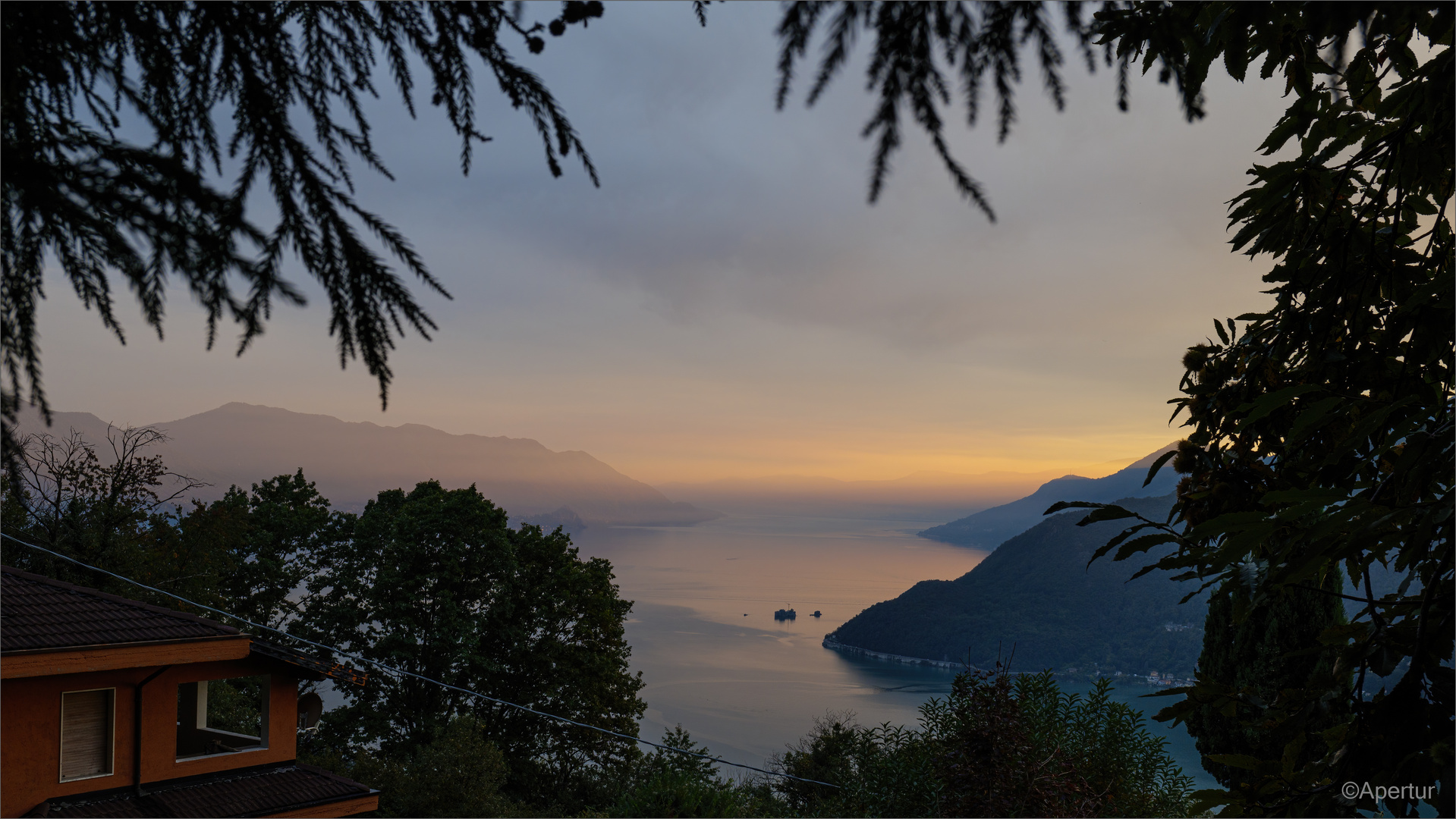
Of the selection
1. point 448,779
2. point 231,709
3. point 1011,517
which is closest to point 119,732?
point 448,779

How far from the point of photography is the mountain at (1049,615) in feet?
97.7

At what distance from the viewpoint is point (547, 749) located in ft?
58.9

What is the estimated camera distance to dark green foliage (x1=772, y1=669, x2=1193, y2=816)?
6.38m

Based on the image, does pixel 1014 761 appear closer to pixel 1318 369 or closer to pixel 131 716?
pixel 1318 369

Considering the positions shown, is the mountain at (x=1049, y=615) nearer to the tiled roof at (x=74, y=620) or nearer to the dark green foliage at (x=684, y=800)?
the dark green foliage at (x=684, y=800)

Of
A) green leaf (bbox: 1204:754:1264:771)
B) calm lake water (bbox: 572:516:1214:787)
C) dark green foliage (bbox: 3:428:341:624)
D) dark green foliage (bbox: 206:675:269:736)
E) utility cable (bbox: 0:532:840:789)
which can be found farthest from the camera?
calm lake water (bbox: 572:516:1214:787)

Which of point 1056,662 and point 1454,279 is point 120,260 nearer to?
point 1454,279

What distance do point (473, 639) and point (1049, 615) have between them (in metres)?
26.0

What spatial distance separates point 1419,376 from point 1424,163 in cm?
66

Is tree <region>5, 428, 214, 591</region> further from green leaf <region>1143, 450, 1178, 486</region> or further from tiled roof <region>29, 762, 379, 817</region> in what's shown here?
green leaf <region>1143, 450, 1178, 486</region>

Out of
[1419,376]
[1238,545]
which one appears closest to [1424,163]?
[1419,376]

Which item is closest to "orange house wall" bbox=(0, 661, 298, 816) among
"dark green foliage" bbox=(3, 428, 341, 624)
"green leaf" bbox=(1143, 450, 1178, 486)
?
"dark green foliage" bbox=(3, 428, 341, 624)

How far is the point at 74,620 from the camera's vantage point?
693 centimetres

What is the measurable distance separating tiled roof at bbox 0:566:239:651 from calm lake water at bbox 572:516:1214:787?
316 inches
